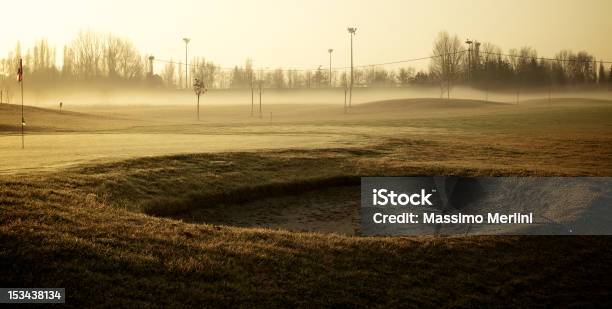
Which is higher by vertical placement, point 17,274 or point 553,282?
point 17,274

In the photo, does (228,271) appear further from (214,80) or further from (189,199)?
(214,80)

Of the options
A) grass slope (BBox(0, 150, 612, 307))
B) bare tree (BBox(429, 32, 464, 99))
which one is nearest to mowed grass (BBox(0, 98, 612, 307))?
grass slope (BBox(0, 150, 612, 307))

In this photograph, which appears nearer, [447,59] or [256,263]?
[256,263]

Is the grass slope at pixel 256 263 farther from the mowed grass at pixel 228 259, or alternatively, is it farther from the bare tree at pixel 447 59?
the bare tree at pixel 447 59

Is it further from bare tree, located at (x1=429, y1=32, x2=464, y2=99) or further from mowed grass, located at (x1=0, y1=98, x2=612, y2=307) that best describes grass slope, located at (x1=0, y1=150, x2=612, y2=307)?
bare tree, located at (x1=429, y1=32, x2=464, y2=99)

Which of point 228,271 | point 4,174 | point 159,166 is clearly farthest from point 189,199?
point 228,271

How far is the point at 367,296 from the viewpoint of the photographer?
10219 mm

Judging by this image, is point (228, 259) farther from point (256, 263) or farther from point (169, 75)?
point (169, 75)

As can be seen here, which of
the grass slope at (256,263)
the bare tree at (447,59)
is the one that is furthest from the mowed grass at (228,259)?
Result: the bare tree at (447,59)

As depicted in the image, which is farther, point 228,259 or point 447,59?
point 447,59

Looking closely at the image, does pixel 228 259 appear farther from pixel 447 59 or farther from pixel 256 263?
pixel 447 59

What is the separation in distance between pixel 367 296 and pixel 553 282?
4435mm

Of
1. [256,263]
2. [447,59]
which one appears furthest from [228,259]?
[447,59]

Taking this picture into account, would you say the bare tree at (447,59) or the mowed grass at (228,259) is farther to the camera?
the bare tree at (447,59)
